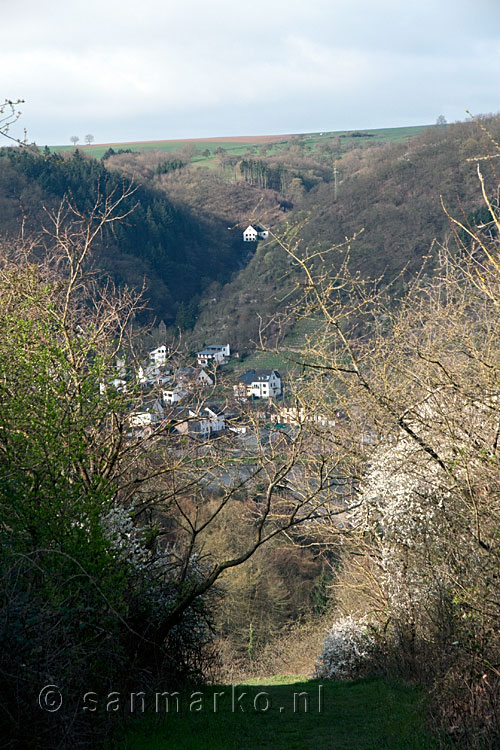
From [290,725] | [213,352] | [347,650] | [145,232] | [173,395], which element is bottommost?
[347,650]

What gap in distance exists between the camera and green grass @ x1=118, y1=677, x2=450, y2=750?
573 cm

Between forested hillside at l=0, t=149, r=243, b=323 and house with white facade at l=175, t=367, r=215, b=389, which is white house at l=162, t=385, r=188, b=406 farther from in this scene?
forested hillside at l=0, t=149, r=243, b=323

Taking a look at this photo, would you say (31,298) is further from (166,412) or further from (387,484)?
(387,484)

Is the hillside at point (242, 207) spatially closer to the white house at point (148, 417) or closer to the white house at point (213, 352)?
the white house at point (213, 352)

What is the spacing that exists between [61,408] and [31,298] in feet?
6.34

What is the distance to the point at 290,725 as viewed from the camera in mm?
6672

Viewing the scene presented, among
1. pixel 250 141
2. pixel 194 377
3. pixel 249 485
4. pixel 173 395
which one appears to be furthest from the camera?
pixel 250 141

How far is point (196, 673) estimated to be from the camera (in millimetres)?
8484

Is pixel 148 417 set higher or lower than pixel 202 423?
higher

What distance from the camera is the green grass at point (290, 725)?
5.73 meters

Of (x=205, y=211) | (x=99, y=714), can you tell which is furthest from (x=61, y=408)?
(x=205, y=211)

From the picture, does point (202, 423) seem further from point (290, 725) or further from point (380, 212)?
point (380, 212)

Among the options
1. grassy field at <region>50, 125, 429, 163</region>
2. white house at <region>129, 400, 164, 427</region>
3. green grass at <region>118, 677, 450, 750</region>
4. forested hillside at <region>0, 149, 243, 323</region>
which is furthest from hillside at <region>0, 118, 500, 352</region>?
green grass at <region>118, 677, 450, 750</region>

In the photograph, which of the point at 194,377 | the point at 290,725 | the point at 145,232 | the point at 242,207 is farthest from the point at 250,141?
the point at 290,725
